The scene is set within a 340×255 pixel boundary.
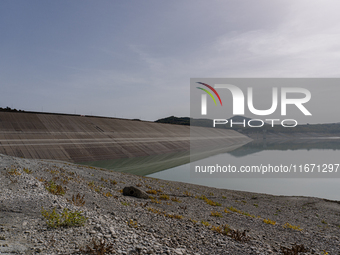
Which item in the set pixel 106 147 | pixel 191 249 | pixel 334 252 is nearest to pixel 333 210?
pixel 334 252

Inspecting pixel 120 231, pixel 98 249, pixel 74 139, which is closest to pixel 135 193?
pixel 120 231

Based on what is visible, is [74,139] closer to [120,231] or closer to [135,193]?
[135,193]

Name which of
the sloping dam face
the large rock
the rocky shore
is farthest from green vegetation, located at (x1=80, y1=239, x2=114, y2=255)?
the sloping dam face

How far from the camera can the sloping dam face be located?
35250mm

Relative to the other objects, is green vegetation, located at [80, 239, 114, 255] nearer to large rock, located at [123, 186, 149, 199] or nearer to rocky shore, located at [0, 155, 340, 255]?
rocky shore, located at [0, 155, 340, 255]

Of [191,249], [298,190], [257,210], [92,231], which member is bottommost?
[298,190]

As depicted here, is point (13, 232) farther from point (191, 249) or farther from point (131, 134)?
point (131, 134)

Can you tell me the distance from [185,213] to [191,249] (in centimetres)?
446

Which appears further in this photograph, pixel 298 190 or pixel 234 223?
pixel 298 190

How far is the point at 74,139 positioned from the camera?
139ft

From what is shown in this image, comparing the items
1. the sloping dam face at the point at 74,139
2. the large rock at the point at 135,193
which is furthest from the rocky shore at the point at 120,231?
the sloping dam face at the point at 74,139

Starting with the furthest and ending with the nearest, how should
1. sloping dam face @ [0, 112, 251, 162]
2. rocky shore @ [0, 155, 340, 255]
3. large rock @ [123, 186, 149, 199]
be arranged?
sloping dam face @ [0, 112, 251, 162], large rock @ [123, 186, 149, 199], rocky shore @ [0, 155, 340, 255]

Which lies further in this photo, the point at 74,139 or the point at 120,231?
the point at 74,139

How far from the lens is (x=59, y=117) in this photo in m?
51.7
